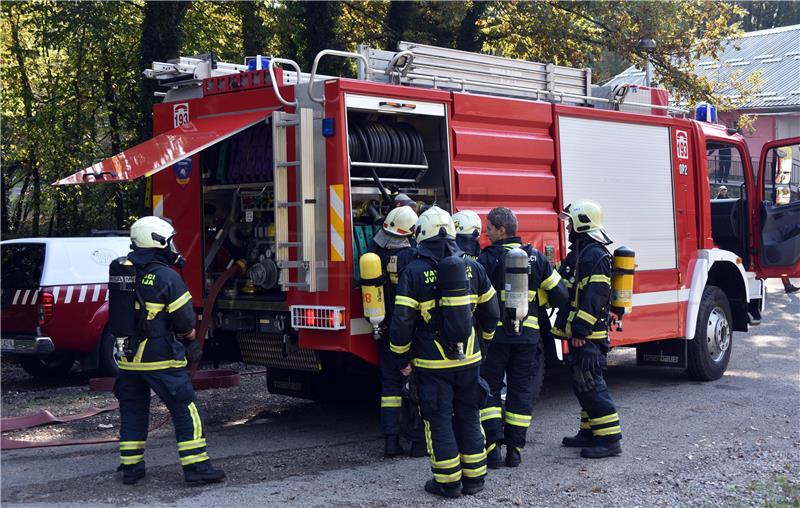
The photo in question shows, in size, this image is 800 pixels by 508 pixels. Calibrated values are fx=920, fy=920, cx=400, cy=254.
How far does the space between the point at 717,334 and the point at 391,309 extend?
4.85 m

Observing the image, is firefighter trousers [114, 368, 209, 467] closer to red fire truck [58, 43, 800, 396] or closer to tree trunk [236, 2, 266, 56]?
red fire truck [58, 43, 800, 396]

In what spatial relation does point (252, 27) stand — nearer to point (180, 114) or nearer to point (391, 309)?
point (180, 114)

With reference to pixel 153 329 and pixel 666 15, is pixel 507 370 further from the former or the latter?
pixel 666 15

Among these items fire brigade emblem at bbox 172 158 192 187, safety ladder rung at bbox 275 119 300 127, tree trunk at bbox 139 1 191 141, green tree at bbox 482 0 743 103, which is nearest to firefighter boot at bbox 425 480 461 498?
safety ladder rung at bbox 275 119 300 127

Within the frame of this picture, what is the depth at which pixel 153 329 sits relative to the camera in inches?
227

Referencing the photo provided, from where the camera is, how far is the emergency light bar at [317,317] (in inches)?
254

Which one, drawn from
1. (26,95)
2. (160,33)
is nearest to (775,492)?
(160,33)

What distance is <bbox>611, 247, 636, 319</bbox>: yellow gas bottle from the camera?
6863 millimetres

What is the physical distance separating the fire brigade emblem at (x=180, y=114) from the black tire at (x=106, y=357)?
11.0 feet

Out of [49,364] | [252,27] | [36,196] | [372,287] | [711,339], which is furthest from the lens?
[36,196]

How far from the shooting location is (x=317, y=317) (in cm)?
654

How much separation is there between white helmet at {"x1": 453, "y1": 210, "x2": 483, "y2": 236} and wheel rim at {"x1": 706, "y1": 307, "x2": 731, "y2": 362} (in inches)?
159

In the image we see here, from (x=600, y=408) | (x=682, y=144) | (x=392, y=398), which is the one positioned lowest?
(x=600, y=408)

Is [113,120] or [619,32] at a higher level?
[619,32]
